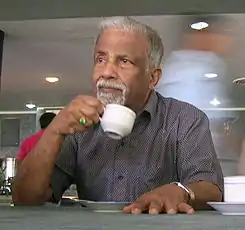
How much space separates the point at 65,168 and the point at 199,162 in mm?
339

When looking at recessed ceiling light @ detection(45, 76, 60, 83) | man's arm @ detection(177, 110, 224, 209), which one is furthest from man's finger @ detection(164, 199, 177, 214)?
recessed ceiling light @ detection(45, 76, 60, 83)

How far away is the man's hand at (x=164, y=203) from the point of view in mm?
922

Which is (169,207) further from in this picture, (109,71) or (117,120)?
(109,71)

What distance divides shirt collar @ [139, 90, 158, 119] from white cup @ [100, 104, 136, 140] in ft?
1.30

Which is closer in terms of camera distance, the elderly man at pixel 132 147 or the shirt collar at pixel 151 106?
the elderly man at pixel 132 147

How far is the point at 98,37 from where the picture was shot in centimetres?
151

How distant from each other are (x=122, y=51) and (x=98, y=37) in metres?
0.10

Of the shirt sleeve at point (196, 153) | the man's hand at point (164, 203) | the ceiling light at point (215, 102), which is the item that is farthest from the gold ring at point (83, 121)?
the ceiling light at point (215, 102)

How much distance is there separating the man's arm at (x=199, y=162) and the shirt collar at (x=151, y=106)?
8 cm

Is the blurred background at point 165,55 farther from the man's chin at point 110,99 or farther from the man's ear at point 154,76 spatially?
the man's chin at point 110,99

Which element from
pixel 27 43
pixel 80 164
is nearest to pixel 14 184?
pixel 80 164

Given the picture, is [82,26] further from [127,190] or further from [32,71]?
[127,190]

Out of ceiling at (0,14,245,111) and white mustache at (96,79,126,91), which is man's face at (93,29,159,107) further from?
ceiling at (0,14,245,111)
